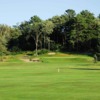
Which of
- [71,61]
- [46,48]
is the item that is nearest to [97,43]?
[46,48]

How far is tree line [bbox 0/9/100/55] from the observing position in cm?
12925

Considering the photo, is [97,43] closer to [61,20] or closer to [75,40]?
[75,40]

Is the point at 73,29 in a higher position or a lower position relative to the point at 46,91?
higher

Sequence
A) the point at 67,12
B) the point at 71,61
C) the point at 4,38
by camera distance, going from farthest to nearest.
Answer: the point at 67,12
the point at 4,38
the point at 71,61

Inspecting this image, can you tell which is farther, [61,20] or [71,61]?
[61,20]

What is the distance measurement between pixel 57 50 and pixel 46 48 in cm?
716

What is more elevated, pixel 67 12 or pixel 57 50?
pixel 67 12

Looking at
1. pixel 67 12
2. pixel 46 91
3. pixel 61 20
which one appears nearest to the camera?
pixel 46 91

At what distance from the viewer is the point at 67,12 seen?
155 m

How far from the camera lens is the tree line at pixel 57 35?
129 metres

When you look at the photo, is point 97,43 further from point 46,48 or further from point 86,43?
point 46,48

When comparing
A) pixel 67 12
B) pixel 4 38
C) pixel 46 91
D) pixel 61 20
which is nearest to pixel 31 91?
pixel 46 91

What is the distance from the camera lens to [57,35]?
461 feet

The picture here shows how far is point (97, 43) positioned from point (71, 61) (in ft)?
91.4
